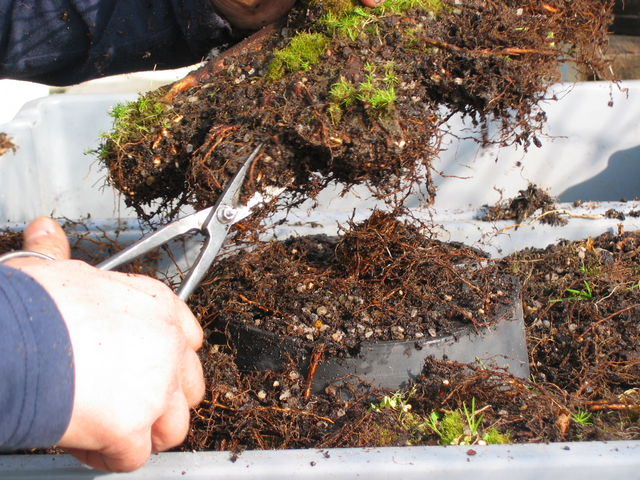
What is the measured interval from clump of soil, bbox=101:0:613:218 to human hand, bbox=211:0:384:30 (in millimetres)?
154

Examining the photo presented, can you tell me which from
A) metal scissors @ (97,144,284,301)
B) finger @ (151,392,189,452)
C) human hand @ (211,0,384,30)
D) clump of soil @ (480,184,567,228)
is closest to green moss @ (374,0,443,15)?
human hand @ (211,0,384,30)

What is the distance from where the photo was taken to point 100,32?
4.96ft

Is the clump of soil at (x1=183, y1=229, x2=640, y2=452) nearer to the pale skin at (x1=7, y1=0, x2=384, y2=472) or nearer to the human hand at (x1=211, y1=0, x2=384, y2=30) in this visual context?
the pale skin at (x1=7, y1=0, x2=384, y2=472)

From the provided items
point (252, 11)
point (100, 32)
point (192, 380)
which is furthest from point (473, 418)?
point (100, 32)

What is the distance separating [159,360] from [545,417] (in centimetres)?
77

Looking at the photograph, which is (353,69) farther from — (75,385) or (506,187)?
(506,187)

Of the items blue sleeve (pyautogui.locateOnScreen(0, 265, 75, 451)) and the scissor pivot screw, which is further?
the scissor pivot screw

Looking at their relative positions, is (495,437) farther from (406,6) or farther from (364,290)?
(406,6)

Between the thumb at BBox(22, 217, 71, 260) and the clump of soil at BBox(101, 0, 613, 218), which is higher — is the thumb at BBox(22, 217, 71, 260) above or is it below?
below

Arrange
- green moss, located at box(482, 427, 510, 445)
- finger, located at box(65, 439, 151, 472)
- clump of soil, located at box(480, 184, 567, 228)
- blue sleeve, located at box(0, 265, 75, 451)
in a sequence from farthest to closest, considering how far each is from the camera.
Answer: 1. clump of soil, located at box(480, 184, 567, 228)
2. green moss, located at box(482, 427, 510, 445)
3. finger, located at box(65, 439, 151, 472)
4. blue sleeve, located at box(0, 265, 75, 451)

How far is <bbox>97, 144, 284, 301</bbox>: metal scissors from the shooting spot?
95 cm

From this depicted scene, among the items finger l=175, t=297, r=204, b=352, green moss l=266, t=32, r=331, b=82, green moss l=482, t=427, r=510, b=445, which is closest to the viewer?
finger l=175, t=297, r=204, b=352

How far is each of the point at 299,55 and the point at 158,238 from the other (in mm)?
532

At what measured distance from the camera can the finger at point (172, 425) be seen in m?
0.71
